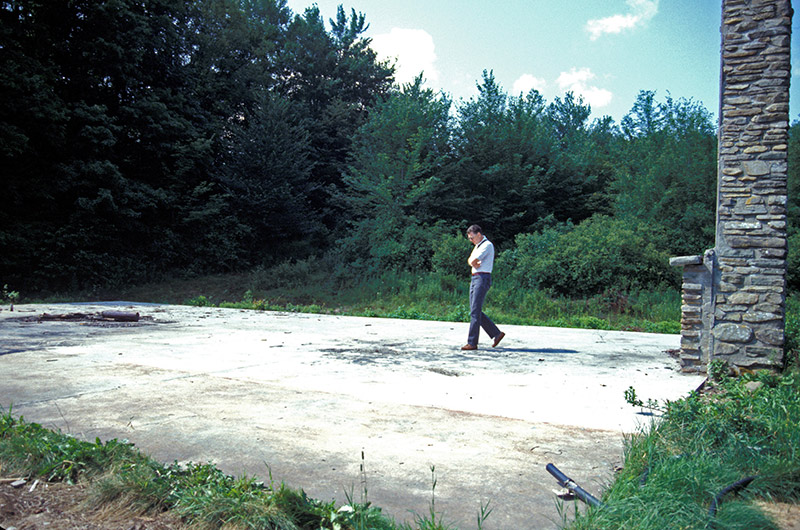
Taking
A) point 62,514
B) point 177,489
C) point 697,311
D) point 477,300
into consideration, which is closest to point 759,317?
point 697,311

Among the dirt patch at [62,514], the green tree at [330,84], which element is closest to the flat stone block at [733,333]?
the dirt patch at [62,514]

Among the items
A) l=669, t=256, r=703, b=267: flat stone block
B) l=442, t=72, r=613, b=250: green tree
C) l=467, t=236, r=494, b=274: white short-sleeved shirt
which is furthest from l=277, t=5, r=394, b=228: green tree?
l=669, t=256, r=703, b=267: flat stone block

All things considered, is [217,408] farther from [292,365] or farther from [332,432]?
[292,365]

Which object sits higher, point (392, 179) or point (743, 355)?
point (392, 179)

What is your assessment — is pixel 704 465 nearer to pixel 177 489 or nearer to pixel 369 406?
pixel 369 406

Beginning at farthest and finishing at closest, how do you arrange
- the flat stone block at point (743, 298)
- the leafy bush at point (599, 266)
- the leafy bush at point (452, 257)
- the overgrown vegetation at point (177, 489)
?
the leafy bush at point (452, 257), the leafy bush at point (599, 266), the flat stone block at point (743, 298), the overgrown vegetation at point (177, 489)

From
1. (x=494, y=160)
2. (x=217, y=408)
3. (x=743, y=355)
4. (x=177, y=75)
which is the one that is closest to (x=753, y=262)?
(x=743, y=355)

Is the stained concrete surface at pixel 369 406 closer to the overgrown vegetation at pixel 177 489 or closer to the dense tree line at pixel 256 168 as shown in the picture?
the overgrown vegetation at pixel 177 489

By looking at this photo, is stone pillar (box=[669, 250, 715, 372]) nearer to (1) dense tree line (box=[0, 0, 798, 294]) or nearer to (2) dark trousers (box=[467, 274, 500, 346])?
(2) dark trousers (box=[467, 274, 500, 346])

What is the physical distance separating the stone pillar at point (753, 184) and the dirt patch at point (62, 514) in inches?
201

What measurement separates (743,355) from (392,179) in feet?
52.2

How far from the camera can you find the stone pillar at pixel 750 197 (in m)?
5.17

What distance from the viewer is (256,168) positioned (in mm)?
22703

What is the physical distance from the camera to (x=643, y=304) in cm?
1291
